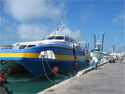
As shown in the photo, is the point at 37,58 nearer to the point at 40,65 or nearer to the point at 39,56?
the point at 39,56

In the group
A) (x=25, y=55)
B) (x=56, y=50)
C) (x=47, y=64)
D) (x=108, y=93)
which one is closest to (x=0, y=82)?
(x=108, y=93)

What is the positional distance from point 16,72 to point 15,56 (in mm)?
5008

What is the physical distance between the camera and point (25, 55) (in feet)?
34.7

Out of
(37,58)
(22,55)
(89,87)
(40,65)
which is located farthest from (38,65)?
(89,87)

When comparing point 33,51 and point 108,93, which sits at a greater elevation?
point 33,51

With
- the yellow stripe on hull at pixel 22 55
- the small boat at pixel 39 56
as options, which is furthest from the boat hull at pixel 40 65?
the yellow stripe on hull at pixel 22 55

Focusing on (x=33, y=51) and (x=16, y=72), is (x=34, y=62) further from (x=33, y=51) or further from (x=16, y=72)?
(x=16, y=72)

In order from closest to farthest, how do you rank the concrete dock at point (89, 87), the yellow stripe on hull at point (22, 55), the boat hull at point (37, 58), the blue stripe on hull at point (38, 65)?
the concrete dock at point (89, 87), the yellow stripe on hull at point (22, 55), the boat hull at point (37, 58), the blue stripe on hull at point (38, 65)

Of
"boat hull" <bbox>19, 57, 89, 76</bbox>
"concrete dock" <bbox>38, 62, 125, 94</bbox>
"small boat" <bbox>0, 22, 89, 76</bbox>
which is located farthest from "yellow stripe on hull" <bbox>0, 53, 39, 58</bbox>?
"concrete dock" <bbox>38, 62, 125, 94</bbox>

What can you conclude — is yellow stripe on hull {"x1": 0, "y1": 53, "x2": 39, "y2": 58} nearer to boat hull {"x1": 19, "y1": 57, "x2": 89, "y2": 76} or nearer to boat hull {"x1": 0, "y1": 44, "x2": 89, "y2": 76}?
boat hull {"x1": 0, "y1": 44, "x2": 89, "y2": 76}

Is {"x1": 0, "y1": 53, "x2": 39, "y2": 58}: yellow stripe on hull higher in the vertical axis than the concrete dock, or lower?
higher

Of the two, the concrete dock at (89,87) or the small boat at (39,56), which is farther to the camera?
the small boat at (39,56)

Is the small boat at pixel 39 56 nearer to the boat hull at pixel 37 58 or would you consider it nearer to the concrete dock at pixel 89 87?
the boat hull at pixel 37 58

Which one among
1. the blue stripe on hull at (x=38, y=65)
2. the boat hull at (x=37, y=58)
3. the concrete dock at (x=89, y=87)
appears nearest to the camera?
→ the concrete dock at (x=89, y=87)
